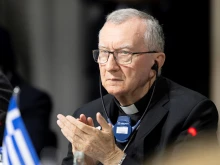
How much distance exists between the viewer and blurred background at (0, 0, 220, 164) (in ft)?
16.0

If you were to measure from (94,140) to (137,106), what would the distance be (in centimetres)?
40

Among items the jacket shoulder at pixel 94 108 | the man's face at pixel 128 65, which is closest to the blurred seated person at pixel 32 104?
the jacket shoulder at pixel 94 108

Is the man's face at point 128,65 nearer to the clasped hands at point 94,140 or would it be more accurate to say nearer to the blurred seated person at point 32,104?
the clasped hands at point 94,140

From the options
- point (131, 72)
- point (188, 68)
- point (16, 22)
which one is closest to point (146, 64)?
point (131, 72)

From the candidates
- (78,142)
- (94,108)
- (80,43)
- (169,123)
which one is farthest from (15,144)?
(80,43)

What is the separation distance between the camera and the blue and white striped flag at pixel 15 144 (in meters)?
3.72

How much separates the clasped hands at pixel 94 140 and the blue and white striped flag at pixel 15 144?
1.43 feet

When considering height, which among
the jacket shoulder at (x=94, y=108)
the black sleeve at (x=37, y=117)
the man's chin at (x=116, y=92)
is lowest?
the black sleeve at (x=37, y=117)

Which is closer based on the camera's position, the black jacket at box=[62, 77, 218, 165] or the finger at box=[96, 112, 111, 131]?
the finger at box=[96, 112, 111, 131]

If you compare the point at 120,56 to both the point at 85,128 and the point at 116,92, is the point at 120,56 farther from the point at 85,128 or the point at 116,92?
the point at 85,128

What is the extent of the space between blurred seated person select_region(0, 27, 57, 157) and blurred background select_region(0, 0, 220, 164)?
6 centimetres

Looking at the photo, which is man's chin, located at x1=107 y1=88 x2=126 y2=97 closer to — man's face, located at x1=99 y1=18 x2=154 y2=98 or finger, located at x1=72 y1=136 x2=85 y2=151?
man's face, located at x1=99 y1=18 x2=154 y2=98

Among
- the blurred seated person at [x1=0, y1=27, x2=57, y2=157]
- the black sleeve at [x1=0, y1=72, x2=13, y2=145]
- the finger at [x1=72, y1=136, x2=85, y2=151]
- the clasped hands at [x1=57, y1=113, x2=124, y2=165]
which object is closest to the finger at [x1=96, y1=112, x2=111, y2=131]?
the clasped hands at [x1=57, y1=113, x2=124, y2=165]

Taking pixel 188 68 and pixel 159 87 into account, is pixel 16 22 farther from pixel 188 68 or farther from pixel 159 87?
pixel 159 87
